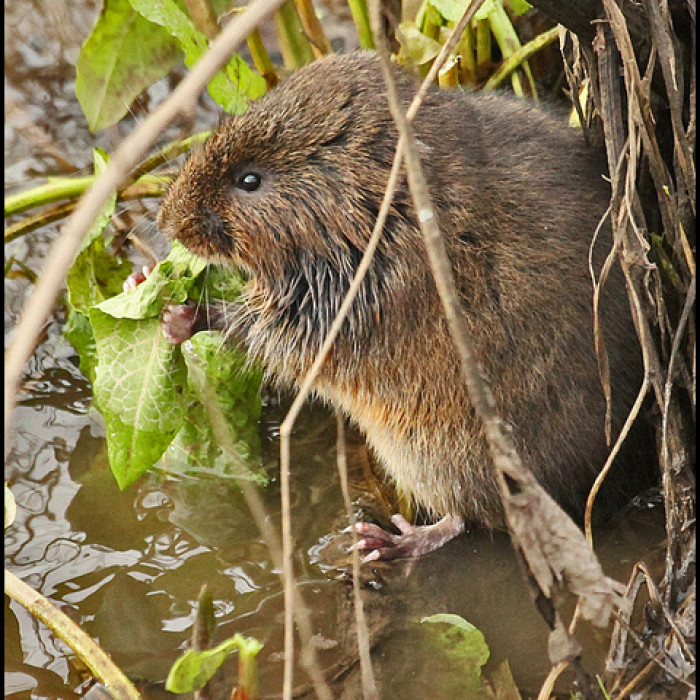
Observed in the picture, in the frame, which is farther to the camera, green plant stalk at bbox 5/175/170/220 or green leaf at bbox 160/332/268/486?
green plant stalk at bbox 5/175/170/220

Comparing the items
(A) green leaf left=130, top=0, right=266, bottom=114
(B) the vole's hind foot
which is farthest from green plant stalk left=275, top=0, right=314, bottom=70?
(B) the vole's hind foot

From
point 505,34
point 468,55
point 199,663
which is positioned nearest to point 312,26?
point 468,55

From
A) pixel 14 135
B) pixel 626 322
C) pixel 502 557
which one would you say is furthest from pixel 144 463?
pixel 14 135

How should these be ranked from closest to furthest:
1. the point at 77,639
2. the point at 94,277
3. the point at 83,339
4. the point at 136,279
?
the point at 77,639 < the point at 136,279 < the point at 94,277 < the point at 83,339

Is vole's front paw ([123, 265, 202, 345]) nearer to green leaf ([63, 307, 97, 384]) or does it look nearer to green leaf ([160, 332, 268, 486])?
green leaf ([160, 332, 268, 486])

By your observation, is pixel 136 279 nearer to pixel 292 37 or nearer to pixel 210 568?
pixel 210 568
